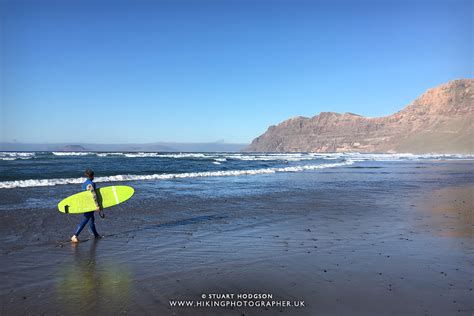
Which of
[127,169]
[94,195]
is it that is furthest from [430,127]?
[94,195]

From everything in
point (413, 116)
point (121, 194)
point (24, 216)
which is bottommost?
point (24, 216)

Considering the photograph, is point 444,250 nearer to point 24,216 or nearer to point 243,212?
point 243,212

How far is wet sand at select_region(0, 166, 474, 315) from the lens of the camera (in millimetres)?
4387

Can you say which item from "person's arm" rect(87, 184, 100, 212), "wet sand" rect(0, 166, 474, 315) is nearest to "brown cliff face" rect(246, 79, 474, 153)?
"wet sand" rect(0, 166, 474, 315)

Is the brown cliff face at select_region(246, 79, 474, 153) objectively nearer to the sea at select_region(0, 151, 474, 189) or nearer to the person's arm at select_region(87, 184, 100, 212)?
the sea at select_region(0, 151, 474, 189)

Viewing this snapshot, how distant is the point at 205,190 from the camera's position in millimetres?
17422

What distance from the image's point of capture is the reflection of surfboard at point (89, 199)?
350 inches

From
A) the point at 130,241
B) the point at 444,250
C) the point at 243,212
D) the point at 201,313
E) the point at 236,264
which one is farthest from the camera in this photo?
the point at 243,212

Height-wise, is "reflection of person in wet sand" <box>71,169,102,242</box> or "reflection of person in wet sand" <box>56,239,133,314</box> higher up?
"reflection of person in wet sand" <box>71,169,102,242</box>

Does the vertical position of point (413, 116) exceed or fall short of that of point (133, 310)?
it exceeds it

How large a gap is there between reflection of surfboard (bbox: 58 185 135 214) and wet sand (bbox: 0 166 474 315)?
551 millimetres

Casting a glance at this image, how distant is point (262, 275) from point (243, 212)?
236 inches

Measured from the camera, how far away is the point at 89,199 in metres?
8.99

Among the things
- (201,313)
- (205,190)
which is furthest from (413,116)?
(201,313)
